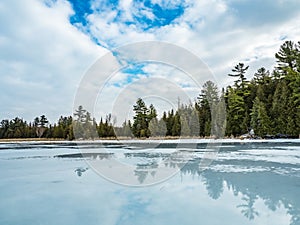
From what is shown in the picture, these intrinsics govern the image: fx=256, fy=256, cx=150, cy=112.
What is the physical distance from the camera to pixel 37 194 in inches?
160

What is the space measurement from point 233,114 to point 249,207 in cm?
2302

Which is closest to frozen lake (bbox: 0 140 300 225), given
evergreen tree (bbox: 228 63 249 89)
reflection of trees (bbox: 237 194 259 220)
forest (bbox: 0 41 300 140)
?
reflection of trees (bbox: 237 194 259 220)

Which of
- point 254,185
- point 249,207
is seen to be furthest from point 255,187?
point 249,207

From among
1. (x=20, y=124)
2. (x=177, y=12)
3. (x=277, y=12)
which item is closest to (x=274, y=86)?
(x=277, y=12)

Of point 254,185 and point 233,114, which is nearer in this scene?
point 254,185

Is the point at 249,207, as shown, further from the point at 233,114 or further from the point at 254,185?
the point at 233,114

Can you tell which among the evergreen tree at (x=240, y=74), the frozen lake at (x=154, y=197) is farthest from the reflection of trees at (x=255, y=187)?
the evergreen tree at (x=240, y=74)

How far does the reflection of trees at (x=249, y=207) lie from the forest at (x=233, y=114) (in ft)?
59.5

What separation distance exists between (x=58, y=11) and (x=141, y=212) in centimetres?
1023

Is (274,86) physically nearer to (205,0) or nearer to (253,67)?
(253,67)

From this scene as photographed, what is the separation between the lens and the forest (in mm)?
20969

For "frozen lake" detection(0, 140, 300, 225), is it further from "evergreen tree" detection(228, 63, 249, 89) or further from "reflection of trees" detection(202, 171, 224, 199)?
"evergreen tree" detection(228, 63, 249, 89)

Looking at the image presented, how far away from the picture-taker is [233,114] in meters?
25.1

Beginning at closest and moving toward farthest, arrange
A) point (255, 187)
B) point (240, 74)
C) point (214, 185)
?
point (255, 187), point (214, 185), point (240, 74)
